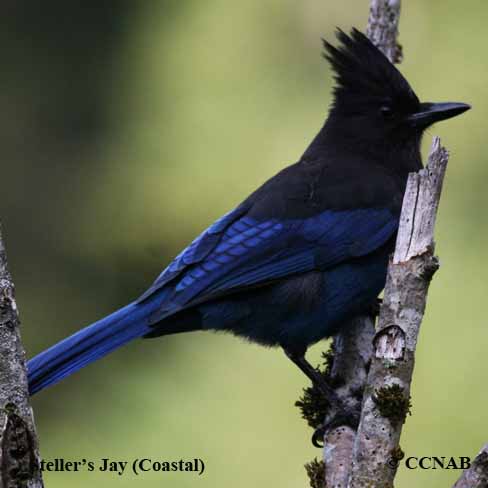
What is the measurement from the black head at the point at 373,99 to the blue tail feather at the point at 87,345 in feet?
4.53

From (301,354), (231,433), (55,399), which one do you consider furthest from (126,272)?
(301,354)

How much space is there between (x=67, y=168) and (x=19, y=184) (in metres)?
0.30

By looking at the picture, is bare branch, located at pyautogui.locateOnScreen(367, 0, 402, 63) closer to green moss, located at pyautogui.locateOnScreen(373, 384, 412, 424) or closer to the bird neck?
the bird neck

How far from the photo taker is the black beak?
4711 mm

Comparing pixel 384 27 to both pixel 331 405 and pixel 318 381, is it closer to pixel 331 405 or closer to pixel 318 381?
pixel 318 381

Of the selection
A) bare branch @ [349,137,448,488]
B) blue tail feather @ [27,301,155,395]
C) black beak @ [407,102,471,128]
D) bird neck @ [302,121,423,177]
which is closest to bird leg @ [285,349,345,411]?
blue tail feather @ [27,301,155,395]

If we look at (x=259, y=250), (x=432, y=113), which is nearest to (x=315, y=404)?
(x=259, y=250)

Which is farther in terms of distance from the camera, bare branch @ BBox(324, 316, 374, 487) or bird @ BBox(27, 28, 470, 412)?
bird @ BBox(27, 28, 470, 412)

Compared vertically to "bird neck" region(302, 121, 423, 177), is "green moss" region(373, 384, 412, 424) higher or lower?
lower

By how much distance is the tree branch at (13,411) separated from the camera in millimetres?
2768

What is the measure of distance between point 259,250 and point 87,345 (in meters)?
0.81

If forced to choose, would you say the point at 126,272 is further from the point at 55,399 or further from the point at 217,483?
the point at 217,483

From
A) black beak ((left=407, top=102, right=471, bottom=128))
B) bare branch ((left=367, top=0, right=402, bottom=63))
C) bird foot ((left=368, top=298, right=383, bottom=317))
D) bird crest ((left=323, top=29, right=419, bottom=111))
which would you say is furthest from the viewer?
bare branch ((left=367, top=0, right=402, bottom=63))

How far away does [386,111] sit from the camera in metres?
4.93
